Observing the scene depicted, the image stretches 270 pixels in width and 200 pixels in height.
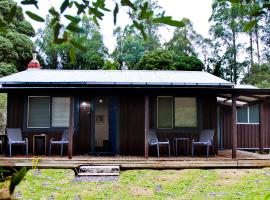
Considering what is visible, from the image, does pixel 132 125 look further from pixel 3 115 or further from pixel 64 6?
pixel 64 6

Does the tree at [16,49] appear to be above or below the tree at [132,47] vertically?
below

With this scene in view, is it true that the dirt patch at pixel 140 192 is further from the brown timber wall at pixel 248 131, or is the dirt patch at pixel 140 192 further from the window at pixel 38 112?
the brown timber wall at pixel 248 131

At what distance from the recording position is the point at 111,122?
36.2ft

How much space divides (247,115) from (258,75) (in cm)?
1231

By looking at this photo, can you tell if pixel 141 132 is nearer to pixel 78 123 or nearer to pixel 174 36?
pixel 78 123

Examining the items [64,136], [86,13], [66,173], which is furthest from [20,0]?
[64,136]

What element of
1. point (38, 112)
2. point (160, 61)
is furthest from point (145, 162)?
point (160, 61)

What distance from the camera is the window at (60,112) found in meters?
10.8

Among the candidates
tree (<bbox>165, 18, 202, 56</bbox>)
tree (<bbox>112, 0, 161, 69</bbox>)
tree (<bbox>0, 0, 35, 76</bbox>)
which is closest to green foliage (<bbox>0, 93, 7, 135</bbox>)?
tree (<bbox>0, 0, 35, 76</bbox>)

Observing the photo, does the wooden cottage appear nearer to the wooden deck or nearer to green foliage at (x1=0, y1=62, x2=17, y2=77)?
the wooden deck

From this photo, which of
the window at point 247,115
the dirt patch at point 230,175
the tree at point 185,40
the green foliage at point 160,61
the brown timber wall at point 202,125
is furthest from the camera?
the tree at point 185,40

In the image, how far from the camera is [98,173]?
28.8 feet

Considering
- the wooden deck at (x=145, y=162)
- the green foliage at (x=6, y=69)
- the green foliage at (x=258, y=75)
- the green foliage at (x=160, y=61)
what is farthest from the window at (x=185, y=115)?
the green foliage at (x=160, y=61)

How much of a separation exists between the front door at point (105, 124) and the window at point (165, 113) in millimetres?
1274
